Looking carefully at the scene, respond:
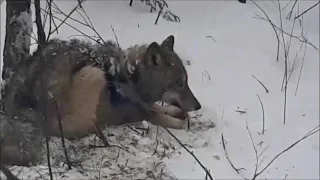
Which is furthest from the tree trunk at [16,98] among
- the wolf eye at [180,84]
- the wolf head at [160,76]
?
the wolf eye at [180,84]

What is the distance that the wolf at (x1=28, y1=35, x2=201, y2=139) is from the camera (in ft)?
13.9

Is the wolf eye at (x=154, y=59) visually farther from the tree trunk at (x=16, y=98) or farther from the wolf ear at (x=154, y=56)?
the tree trunk at (x=16, y=98)

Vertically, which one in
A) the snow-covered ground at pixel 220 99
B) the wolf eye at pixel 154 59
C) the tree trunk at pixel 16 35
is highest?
the tree trunk at pixel 16 35

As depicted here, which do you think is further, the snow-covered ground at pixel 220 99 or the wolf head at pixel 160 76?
the wolf head at pixel 160 76

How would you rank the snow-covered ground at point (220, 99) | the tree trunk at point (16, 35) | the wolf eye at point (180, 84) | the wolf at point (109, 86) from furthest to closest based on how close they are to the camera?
the wolf eye at point (180, 84)
the wolf at point (109, 86)
the snow-covered ground at point (220, 99)
the tree trunk at point (16, 35)

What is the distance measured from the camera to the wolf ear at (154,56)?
15.1ft

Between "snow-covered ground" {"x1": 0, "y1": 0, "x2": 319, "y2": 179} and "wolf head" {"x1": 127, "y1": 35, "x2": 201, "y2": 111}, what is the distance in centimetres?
22

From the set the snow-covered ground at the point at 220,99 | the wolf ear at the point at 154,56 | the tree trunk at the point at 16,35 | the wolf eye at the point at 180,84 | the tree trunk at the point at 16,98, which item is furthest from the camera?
the wolf eye at the point at 180,84

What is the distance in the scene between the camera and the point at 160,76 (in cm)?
475

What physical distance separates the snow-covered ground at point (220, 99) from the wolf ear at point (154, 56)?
56 cm

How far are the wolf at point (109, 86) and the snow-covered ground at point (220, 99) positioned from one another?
0.55ft

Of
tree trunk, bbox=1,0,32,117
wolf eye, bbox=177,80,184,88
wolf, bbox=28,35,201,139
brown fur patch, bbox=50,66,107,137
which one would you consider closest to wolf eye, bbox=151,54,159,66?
wolf, bbox=28,35,201,139

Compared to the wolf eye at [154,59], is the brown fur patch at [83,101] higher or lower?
lower

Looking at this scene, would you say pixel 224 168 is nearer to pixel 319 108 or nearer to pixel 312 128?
pixel 312 128
